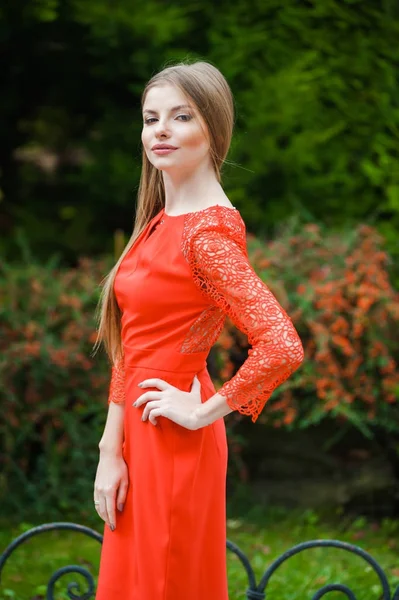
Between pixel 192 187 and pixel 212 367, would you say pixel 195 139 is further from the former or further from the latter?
pixel 212 367

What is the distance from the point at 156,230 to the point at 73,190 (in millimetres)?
5353

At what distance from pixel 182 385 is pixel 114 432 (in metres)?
0.23

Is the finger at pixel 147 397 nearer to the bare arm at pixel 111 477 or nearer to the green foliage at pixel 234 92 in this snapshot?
the bare arm at pixel 111 477

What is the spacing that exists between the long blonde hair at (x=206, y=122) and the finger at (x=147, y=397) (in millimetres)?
247

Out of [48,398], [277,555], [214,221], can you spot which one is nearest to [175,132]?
[214,221]

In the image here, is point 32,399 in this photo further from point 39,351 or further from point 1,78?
point 1,78

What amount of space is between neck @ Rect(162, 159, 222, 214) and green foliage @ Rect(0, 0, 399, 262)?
3.98 metres

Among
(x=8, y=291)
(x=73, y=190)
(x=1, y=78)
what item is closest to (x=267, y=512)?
(x=8, y=291)

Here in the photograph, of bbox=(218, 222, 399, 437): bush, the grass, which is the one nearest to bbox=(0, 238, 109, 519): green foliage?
the grass

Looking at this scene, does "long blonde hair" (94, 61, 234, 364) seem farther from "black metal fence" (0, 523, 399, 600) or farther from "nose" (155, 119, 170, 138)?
"black metal fence" (0, 523, 399, 600)

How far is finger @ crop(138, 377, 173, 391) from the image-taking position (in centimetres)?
200

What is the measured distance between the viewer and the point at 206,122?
6.81 ft

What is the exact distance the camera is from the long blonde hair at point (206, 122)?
206 cm

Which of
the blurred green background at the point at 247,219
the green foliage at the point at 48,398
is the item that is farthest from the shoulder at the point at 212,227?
the green foliage at the point at 48,398
